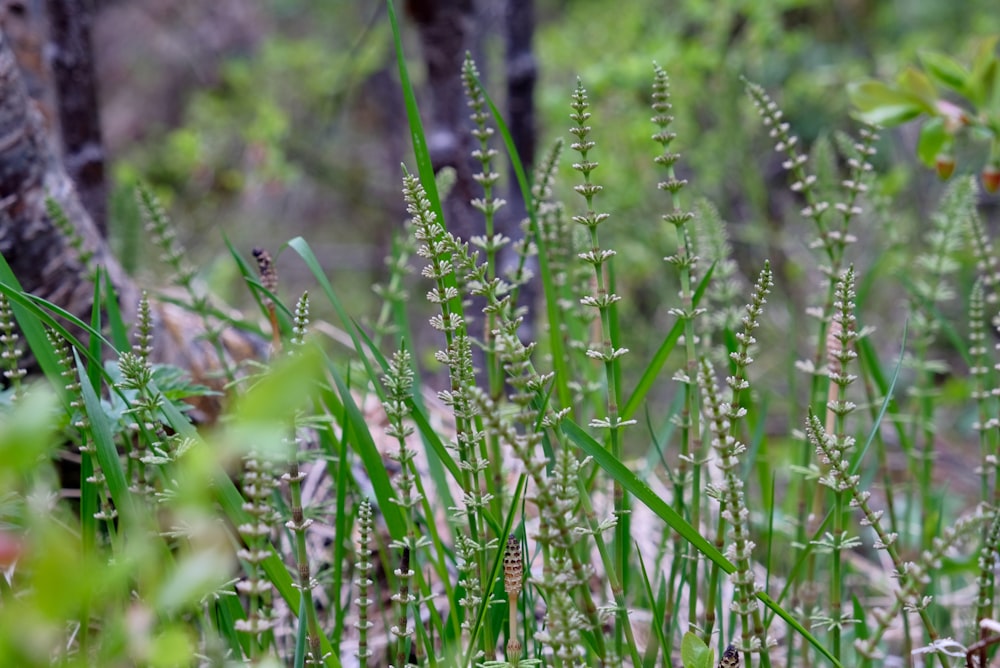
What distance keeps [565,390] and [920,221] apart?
4.27 meters

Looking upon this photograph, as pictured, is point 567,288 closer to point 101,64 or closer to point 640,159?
point 640,159

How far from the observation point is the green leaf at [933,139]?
935mm

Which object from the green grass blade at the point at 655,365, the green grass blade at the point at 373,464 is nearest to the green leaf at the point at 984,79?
the green grass blade at the point at 655,365

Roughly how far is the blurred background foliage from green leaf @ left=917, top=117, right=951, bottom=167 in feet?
8.68

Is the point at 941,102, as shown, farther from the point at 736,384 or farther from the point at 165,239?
the point at 165,239

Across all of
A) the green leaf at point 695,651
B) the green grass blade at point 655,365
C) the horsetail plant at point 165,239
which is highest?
the horsetail plant at point 165,239

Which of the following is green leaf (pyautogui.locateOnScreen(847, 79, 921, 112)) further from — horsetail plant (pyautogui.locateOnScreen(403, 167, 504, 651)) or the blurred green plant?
horsetail plant (pyautogui.locateOnScreen(403, 167, 504, 651))

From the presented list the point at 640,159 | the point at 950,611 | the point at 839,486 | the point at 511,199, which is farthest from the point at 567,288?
the point at 640,159

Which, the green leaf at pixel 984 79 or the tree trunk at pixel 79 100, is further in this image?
the tree trunk at pixel 79 100

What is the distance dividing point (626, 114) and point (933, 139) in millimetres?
3867

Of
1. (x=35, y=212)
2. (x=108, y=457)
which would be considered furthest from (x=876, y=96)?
(x=35, y=212)

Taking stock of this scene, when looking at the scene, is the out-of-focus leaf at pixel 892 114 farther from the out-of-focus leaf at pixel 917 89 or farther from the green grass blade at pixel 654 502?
the green grass blade at pixel 654 502

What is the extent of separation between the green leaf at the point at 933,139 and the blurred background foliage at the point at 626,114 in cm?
264

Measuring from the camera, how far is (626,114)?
4.68 meters
